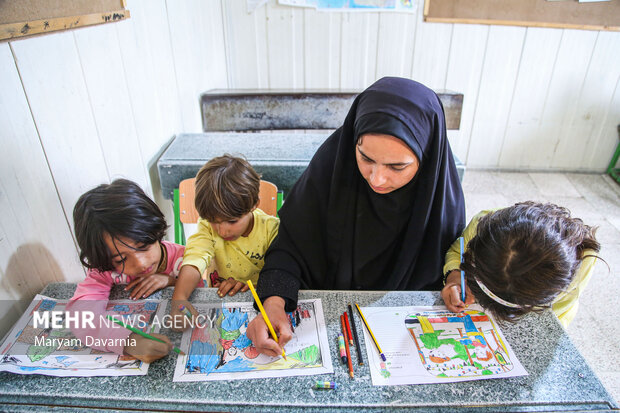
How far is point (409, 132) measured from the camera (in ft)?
3.09

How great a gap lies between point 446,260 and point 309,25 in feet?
8.64

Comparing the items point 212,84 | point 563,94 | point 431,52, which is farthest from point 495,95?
point 212,84

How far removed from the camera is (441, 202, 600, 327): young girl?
82 cm

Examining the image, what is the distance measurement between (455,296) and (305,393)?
476 millimetres

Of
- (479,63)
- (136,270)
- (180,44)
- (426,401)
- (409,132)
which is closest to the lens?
(426,401)

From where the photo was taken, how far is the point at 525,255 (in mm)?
823

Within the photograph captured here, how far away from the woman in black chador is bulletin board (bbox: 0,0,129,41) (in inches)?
32.0

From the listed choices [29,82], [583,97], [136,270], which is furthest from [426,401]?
[583,97]

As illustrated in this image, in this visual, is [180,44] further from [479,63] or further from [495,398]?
[479,63]

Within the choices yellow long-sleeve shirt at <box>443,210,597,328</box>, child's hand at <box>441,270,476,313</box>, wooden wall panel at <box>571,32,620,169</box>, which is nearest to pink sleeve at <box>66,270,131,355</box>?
child's hand at <box>441,270,476,313</box>

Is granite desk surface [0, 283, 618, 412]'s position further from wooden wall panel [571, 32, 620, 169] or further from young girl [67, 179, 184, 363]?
wooden wall panel [571, 32, 620, 169]

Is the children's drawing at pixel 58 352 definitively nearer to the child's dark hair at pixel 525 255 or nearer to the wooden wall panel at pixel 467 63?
the child's dark hair at pixel 525 255

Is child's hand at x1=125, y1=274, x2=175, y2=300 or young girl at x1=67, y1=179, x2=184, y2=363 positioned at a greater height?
young girl at x1=67, y1=179, x2=184, y2=363

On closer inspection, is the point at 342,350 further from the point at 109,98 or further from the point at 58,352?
the point at 109,98
